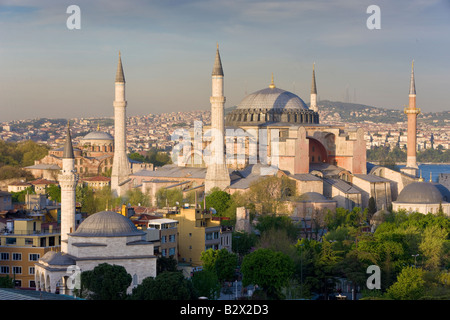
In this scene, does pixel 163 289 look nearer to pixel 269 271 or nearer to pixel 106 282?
pixel 106 282

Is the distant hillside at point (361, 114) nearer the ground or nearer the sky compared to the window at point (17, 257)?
nearer the sky

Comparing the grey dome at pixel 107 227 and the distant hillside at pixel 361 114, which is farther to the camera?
the distant hillside at pixel 361 114

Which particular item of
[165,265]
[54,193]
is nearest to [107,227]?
[165,265]

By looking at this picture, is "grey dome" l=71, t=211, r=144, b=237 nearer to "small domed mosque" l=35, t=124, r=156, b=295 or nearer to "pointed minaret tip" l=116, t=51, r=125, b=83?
"small domed mosque" l=35, t=124, r=156, b=295

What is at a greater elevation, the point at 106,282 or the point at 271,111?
the point at 271,111

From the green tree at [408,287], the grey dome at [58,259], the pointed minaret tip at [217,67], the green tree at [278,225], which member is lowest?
the green tree at [408,287]

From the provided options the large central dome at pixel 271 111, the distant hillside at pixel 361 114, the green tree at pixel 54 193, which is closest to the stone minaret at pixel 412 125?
the large central dome at pixel 271 111

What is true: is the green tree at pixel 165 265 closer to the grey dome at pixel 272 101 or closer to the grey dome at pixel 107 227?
the grey dome at pixel 107 227

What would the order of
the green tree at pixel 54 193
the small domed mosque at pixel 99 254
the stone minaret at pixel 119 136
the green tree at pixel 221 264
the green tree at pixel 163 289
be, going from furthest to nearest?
the stone minaret at pixel 119 136 < the green tree at pixel 54 193 < the green tree at pixel 221 264 < the small domed mosque at pixel 99 254 < the green tree at pixel 163 289
